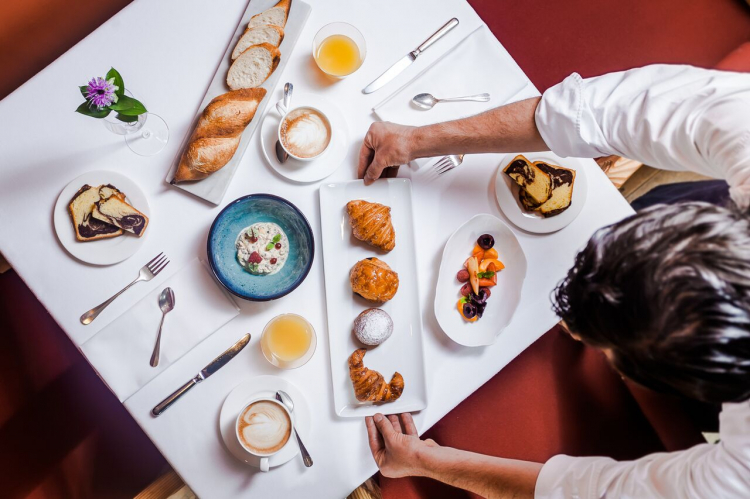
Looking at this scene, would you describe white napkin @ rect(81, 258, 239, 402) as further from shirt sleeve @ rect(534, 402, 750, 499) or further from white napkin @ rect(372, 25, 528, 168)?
shirt sleeve @ rect(534, 402, 750, 499)

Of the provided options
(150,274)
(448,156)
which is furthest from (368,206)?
(150,274)

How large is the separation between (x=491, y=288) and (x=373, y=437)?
1.81 feet

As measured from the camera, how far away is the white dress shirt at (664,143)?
1.08 m

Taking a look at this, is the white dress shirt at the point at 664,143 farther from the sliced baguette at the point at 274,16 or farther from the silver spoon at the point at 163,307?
the silver spoon at the point at 163,307

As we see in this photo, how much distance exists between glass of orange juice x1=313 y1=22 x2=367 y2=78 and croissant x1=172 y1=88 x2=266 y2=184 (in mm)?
218

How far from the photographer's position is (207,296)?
143 cm

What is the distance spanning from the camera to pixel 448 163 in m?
1.52

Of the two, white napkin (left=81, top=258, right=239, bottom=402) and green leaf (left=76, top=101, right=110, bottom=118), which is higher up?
green leaf (left=76, top=101, right=110, bottom=118)

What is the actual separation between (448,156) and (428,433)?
1.04 meters

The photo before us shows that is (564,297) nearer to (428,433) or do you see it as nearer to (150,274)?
(428,433)

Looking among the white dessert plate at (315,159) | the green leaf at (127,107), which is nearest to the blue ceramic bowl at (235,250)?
the white dessert plate at (315,159)

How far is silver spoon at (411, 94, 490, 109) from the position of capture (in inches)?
59.6

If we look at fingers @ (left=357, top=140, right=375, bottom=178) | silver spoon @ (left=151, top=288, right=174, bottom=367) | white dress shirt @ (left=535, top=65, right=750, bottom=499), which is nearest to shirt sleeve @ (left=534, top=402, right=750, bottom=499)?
white dress shirt @ (left=535, top=65, right=750, bottom=499)

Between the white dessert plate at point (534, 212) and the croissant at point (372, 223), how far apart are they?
0.35 metres
